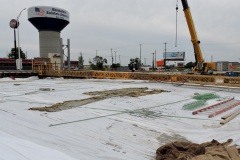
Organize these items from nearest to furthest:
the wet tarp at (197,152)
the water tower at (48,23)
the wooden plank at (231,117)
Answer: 1. the wet tarp at (197,152)
2. the wooden plank at (231,117)
3. the water tower at (48,23)

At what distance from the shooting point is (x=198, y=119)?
803 cm

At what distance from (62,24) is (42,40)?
8205 millimetres

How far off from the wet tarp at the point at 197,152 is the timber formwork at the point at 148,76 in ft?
42.2

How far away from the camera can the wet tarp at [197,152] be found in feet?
13.3

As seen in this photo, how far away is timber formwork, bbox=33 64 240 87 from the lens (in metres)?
17.2

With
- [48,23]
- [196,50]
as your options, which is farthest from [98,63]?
[196,50]

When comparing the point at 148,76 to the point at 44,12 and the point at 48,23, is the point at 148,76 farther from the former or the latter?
the point at 48,23

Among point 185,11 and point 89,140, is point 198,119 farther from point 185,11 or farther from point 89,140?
point 185,11

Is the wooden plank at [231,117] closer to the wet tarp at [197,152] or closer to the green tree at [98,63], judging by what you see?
the wet tarp at [197,152]

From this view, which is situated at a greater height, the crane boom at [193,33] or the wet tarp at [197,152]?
the crane boom at [193,33]

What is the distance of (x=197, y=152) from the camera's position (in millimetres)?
4551

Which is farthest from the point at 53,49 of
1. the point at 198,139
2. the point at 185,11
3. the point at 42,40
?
the point at 198,139

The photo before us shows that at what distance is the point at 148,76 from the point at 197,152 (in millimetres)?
17026

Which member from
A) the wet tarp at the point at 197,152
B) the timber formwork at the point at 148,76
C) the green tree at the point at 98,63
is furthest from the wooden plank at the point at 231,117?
the green tree at the point at 98,63
